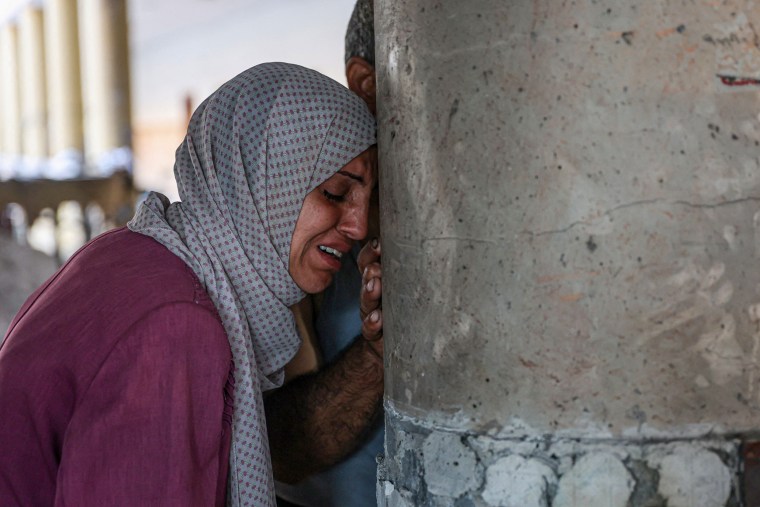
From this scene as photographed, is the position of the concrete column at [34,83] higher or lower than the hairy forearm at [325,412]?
lower

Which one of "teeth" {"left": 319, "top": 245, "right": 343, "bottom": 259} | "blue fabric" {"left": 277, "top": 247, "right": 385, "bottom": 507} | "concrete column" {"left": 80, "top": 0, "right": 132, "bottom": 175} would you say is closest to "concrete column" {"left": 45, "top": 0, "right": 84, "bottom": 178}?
"concrete column" {"left": 80, "top": 0, "right": 132, "bottom": 175}

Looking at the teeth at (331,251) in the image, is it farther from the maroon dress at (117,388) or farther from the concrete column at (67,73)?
the concrete column at (67,73)

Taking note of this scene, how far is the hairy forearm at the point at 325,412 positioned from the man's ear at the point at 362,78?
2.20ft

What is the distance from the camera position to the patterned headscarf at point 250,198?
1861mm

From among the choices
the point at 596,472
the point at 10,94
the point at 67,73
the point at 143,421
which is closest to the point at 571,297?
the point at 596,472

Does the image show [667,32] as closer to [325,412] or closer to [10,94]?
[325,412]

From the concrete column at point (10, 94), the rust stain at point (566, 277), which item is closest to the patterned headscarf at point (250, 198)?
the rust stain at point (566, 277)

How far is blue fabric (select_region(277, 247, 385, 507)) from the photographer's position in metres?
2.37

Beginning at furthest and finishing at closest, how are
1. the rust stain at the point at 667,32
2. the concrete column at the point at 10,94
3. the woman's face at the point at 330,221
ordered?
the concrete column at the point at 10,94
the woman's face at the point at 330,221
the rust stain at the point at 667,32

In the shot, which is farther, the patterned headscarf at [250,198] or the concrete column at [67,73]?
the concrete column at [67,73]

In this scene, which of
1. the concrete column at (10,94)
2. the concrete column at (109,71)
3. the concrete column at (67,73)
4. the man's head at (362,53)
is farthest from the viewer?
the concrete column at (10,94)

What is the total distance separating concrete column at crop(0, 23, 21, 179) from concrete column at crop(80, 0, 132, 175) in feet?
16.9

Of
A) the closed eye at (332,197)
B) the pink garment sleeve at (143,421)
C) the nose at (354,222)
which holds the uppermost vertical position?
the closed eye at (332,197)

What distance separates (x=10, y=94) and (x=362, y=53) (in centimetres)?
1358
